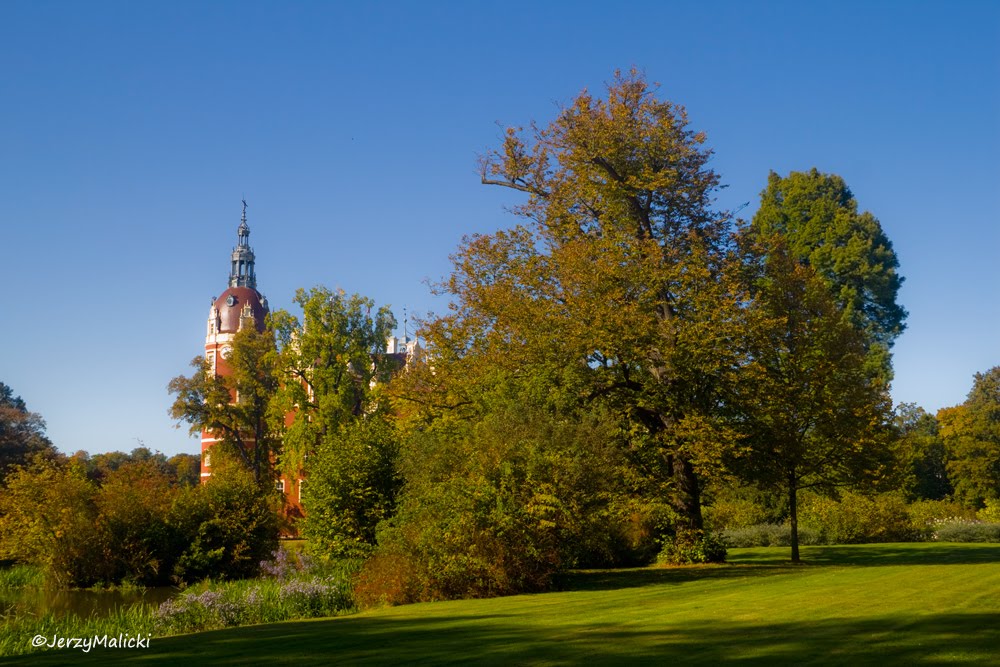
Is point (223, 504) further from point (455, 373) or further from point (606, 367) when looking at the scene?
point (606, 367)

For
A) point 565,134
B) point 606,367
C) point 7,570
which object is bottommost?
point 7,570

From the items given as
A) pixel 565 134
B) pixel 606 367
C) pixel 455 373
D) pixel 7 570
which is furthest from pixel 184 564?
pixel 565 134

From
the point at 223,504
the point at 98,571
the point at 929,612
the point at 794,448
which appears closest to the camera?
the point at 929,612

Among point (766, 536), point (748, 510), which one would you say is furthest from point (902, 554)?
point (748, 510)

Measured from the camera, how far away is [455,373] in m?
29.2

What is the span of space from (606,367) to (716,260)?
15.6 feet

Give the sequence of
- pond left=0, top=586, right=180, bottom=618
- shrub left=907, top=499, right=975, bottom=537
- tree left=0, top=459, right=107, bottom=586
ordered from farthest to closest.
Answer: shrub left=907, top=499, right=975, bottom=537 → tree left=0, top=459, right=107, bottom=586 → pond left=0, top=586, right=180, bottom=618

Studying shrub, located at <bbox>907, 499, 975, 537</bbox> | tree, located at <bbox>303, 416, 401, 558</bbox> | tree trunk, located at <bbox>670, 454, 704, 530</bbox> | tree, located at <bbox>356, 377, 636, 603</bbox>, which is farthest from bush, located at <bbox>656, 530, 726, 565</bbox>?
shrub, located at <bbox>907, 499, 975, 537</bbox>

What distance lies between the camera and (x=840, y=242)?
52.7m

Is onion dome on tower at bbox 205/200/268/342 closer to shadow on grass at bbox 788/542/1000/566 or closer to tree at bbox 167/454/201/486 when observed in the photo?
tree at bbox 167/454/201/486

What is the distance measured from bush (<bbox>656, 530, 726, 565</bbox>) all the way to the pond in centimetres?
1400

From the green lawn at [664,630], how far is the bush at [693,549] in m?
7.05

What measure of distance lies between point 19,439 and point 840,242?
51925mm

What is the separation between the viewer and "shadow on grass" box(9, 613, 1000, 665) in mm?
9812
